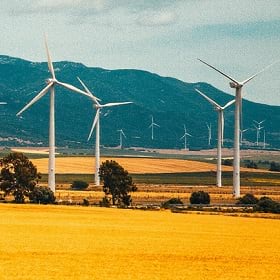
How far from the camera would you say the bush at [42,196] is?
130m

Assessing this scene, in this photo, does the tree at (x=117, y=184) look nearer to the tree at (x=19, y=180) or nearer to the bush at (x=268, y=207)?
the tree at (x=19, y=180)

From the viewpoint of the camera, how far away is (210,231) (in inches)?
3098

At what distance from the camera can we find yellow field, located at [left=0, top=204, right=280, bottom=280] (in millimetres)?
48312

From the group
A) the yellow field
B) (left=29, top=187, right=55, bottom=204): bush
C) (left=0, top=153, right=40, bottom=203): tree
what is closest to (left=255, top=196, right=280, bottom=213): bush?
the yellow field

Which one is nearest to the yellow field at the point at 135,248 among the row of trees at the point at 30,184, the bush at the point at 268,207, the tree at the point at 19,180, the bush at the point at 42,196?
the bush at the point at 268,207

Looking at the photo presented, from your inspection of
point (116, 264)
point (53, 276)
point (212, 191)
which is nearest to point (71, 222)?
point (116, 264)

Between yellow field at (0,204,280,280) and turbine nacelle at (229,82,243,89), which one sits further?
turbine nacelle at (229,82,243,89)

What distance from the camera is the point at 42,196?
130 m

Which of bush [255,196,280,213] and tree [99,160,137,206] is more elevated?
tree [99,160,137,206]

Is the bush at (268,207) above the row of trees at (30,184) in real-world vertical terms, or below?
below

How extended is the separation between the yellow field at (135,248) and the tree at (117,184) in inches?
1695

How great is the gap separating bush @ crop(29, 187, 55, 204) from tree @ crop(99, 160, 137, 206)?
10.8 meters

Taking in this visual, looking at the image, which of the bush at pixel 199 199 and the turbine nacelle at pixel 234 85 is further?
the turbine nacelle at pixel 234 85

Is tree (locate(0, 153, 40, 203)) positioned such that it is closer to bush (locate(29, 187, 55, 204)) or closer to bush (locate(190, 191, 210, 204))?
bush (locate(29, 187, 55, 204))
